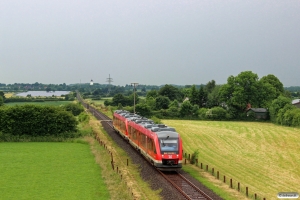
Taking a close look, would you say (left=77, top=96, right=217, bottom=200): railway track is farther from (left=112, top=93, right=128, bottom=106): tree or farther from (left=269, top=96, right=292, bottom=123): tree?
(left=112, top=93, right=128, bottom=106): tree

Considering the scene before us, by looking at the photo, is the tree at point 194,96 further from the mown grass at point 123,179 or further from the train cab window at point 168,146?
the train cab window at point 168,146

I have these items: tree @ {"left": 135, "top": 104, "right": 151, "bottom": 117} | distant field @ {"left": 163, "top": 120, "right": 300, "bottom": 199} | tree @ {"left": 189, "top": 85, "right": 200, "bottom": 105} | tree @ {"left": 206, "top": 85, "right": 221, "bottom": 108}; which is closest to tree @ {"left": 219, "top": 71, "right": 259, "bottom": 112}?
tree @ {"left": 206, "top": 85, "right": 221, "bottom": 108}

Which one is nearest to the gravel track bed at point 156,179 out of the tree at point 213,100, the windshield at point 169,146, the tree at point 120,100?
the windshield at point 169,146

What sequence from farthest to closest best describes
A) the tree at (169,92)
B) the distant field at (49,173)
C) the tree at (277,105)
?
the tree at (169,92), the tree at (277,105), the distant field at (49,173)

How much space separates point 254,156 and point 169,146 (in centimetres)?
1893

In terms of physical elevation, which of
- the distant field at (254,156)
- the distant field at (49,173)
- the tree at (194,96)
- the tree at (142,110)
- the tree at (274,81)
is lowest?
the distant field at (254,156)

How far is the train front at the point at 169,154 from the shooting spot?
28406 millimetres

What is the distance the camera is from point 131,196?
70.9ft

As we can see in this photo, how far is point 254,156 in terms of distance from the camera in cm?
4416

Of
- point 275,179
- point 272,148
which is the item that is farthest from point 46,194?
point 272,148

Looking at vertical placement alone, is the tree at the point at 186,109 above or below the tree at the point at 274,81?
below

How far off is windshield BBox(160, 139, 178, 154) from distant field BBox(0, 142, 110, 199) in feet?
17.2

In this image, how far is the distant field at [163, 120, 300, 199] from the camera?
30.0 m

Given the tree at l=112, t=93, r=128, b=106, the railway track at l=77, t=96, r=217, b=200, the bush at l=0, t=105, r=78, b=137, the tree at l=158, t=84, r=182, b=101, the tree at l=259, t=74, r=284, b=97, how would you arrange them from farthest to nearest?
the tree at l=158, t=84, r=182, b=101
the tree at l=112, t=93, r=128, b=106
the tree at l=259, t=74, r=284, b=97
the bush at l=0, t=105, r=78, b=137
the railway track at l=77, t=96, r=217, b=200
